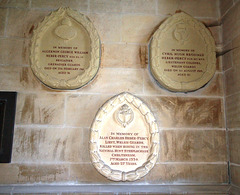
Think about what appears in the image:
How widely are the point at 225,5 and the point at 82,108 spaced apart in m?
2.16

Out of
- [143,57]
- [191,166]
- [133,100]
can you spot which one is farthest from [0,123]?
[191,166]

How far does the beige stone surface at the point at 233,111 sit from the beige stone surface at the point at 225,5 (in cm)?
107

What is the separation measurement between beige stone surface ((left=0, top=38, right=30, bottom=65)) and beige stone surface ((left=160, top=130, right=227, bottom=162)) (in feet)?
6.10

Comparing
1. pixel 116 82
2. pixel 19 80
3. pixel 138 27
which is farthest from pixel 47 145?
pixel 138 27

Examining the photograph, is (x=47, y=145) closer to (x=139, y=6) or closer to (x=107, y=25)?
(x=107, y=25)

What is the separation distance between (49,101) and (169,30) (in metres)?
1.68

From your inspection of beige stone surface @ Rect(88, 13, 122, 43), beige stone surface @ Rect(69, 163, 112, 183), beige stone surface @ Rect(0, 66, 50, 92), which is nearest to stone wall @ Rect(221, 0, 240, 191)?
beige stone surface @ Rect(88, 13, 122, 43)

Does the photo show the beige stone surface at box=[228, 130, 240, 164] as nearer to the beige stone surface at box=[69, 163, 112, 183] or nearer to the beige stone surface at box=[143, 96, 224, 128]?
the beige stone surface at box=[143, 96, 224, 128]

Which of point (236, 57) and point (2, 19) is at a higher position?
point (2, 19)

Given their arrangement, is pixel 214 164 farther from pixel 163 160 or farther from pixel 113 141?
pixel 113 141

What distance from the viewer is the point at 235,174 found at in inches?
97.4

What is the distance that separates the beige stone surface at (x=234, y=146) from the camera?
7.99 ft

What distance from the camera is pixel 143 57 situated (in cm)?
277

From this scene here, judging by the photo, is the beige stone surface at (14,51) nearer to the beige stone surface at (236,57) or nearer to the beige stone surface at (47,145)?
the beige stone surface at (47,145)
